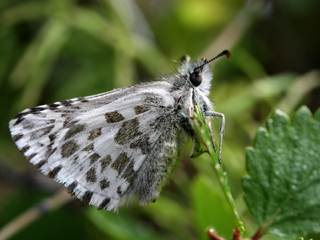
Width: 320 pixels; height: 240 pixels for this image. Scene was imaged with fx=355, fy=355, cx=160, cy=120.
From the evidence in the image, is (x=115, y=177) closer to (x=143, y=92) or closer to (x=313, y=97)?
(x=143, y=92)

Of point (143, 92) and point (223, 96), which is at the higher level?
point (223, 96)

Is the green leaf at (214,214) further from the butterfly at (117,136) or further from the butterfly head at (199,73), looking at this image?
the butterfly head at (199,73)

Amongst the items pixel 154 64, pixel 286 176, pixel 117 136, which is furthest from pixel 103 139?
pixel 154 64

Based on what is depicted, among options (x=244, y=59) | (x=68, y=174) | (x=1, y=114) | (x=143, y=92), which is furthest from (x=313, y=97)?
(x=1, y=114)


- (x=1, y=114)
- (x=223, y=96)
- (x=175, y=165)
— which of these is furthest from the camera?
(x=1, y=114)

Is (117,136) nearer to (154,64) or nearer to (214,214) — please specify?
(214,214)

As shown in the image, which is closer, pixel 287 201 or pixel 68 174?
pixel 287 201
